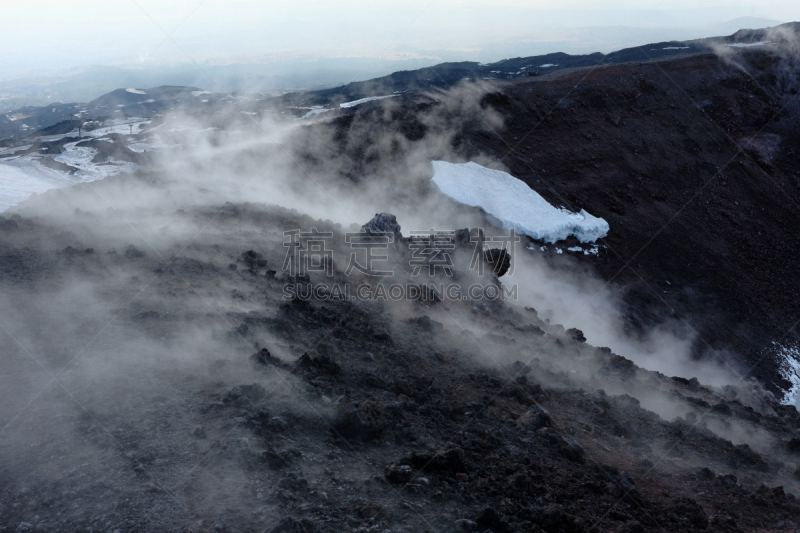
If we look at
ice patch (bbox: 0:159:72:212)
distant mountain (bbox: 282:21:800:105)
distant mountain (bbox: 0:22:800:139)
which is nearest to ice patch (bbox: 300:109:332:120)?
distant mountain (bbox: 282:21:800:105)

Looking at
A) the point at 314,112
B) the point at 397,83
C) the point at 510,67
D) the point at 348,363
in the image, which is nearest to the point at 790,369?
the point at 348,363

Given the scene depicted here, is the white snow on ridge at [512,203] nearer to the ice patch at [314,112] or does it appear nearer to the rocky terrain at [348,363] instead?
the rocky terrain at [348,363]

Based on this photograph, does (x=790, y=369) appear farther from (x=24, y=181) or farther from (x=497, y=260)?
(x=24, y=181)

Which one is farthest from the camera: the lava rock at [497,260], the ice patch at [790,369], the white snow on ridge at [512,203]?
the white snow on ridge at [512,203]

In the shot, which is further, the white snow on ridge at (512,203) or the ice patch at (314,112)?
the ice patch at (314,112)

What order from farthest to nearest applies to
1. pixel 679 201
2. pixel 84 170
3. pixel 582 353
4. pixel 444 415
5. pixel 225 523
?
pixel 679 201
pixel 84 170
pixel 582 353
pixel 444 415
pixel 225 523

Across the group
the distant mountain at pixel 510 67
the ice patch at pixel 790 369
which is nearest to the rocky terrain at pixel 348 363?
the ice patch at pixel 790 369

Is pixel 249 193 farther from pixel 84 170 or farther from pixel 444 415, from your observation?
pixel 444 415

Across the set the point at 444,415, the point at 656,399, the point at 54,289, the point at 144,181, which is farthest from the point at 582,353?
the point at 144,181

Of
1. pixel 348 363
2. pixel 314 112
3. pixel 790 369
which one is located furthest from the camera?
pixel 314 112
